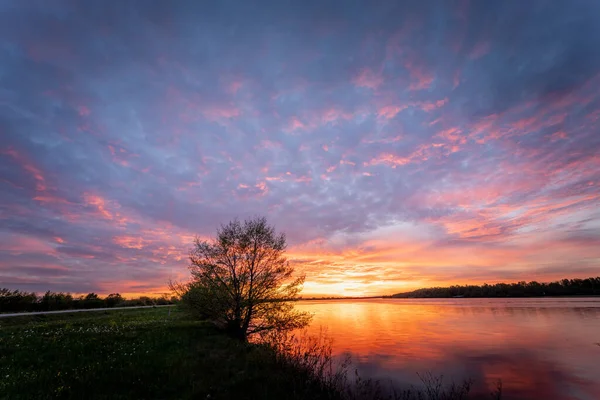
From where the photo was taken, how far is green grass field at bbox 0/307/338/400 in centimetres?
1199

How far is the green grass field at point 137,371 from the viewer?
12.0 metres

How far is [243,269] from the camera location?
29609 mm

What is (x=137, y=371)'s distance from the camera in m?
14.3

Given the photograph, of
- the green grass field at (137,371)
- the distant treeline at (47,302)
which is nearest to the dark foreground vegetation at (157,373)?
the green grass field at (137,371)

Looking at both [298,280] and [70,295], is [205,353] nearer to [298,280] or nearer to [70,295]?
[298,280]

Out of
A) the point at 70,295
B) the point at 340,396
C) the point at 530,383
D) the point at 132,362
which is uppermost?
the point at 70,295

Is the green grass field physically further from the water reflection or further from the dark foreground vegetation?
the water reflection

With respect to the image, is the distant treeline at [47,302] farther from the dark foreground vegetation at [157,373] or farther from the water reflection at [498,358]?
the water reflection at [498,358]

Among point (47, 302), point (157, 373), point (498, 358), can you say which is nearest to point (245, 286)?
point (157, 373)

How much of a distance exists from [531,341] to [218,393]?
Answer: 3891cm

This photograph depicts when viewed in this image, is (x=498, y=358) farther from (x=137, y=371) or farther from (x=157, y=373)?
(x=137, y=371)

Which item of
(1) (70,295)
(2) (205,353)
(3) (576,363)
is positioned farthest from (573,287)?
(1) (70,295)

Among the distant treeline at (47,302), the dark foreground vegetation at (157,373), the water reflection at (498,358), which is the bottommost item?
the water reflection at (498,358)

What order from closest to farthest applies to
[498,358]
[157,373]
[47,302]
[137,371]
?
[137,371], [157,373], [498,358], [47,302]
